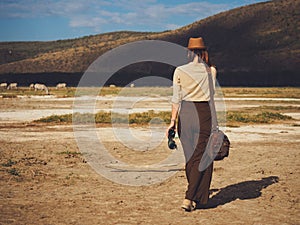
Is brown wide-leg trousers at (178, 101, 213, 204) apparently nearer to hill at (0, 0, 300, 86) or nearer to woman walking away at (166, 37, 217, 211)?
woman walking away at (166, 37, 217, 211)

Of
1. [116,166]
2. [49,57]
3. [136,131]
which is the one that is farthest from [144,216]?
[49,57]

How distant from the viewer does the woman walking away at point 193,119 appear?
291 inches

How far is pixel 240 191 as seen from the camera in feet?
29.2

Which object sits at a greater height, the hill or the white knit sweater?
the hill

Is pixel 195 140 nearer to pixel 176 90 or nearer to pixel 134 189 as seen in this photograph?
pixel 176 90

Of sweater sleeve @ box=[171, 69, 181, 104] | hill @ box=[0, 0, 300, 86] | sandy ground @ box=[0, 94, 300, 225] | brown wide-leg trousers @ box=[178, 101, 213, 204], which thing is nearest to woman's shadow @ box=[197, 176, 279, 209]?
sandy ground @ box=[0, 94, 300, 225]

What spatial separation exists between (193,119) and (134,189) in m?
2.25

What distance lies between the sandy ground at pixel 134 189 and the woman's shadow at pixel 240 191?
2 centimetres

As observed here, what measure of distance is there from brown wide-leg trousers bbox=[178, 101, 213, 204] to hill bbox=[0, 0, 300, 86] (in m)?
73.0

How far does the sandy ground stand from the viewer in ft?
23.5

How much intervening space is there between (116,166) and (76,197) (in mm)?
3146

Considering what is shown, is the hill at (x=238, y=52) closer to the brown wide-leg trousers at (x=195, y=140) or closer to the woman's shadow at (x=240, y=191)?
the woman's shadow at (x=240, y=191)

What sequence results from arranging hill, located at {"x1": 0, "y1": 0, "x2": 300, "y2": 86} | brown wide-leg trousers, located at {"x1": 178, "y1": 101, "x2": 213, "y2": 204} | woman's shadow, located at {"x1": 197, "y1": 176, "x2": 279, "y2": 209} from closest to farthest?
brown wide-leg trousers, located at {"x1": 178, "y1": 101, "x2": 213, "y2": 204} → woman's shadow, located at {"x1": 197, "y1": 176, "x2": 279, "y2": 209} → hill, located at {"x1": 0, "y1": 0, "x2": 300, "y2": 86}

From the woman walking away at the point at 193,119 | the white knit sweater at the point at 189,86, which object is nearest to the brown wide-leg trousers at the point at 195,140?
the woman walking away at the point at 193,119
